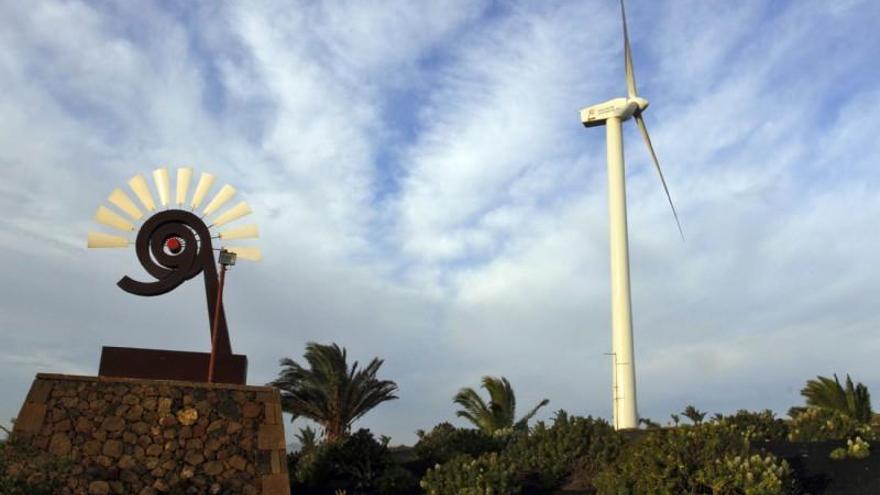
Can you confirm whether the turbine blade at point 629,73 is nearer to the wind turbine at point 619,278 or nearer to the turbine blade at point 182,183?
the wind turbine at point 619,278

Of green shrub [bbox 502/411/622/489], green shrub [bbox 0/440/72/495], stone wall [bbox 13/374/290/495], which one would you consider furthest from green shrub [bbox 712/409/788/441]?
green shrub [bbox 0/440/72/495]

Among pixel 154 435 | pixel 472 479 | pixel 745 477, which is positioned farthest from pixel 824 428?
pixel 154 435

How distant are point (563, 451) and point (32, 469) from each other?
1318 cm

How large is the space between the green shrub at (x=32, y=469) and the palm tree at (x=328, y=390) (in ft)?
52.2

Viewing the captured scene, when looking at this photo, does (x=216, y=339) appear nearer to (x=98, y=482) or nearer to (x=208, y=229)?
(x=208, y=229)

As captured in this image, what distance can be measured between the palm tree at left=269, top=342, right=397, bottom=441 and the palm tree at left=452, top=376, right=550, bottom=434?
20.7 ft

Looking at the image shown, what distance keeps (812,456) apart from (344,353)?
753 inches

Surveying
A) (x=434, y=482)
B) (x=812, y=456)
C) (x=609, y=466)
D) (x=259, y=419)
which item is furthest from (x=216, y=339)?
(x=812, y=456)

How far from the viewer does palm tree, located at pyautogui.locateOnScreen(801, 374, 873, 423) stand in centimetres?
3005

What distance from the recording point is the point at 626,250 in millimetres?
33719

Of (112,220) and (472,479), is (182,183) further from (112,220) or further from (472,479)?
(472,479)

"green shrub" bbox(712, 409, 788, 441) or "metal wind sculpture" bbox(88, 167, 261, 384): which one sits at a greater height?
"metal wind sculpture" bbox(88, 167, 261, 384)

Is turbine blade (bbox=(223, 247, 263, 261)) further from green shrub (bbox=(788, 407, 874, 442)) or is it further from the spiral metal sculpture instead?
green shrub (bbox=(788, 407, 874, 442))

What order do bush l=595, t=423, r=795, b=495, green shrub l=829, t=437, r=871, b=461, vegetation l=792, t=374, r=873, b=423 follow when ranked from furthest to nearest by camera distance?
vegetation l=792, t=374, r=873, b=423 < green shrub l=829, t=437, r=871, b=461 < bush l=595, t=423, r=795, b=495
